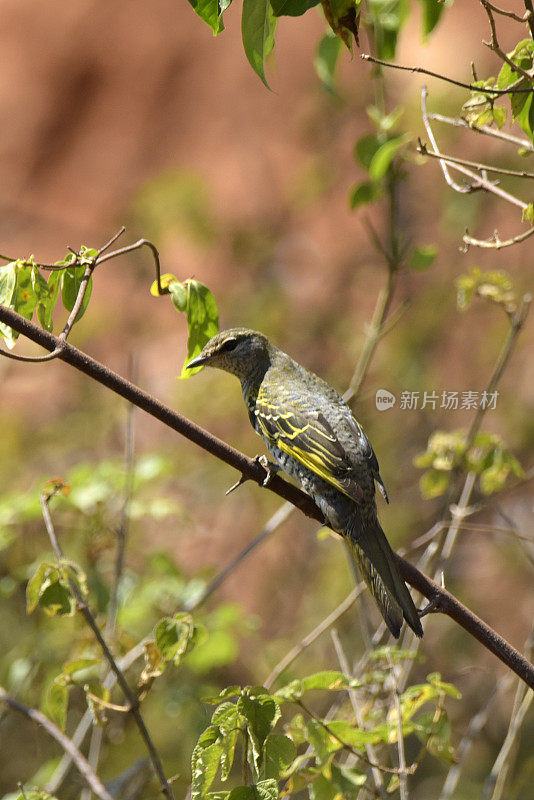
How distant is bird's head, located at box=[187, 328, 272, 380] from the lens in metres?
3.26

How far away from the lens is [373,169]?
9.38 feet

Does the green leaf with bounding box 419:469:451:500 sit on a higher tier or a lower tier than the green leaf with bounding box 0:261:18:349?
lower

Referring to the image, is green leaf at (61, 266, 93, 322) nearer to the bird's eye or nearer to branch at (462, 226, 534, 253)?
branch at (462, 226, 534, 253)

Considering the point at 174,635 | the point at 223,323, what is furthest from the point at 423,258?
the point at 223,323

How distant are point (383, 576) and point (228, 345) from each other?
124 centimetres

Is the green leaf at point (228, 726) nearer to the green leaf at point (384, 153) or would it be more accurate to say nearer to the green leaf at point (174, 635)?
the green leaf at point (174, 635)

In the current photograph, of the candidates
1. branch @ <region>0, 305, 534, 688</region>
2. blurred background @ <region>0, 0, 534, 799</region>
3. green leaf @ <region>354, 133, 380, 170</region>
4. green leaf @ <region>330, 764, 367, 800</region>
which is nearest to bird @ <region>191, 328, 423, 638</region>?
branch @ <region>0, 305, 534, 688</region>

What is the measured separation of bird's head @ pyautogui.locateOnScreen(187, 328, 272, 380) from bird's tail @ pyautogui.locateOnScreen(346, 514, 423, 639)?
956 mm

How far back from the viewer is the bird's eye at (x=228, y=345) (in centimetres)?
326

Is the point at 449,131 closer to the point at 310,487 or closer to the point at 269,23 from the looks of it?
the point at 310,487

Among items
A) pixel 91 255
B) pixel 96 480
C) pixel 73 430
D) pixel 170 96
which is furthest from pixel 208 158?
pixel 91 255

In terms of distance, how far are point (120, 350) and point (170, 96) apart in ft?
16.5

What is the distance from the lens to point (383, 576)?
2.40 m

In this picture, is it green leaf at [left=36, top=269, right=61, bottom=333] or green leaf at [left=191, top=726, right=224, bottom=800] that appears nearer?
green leaf at [left=191, top=726, right=224, bottom=800]
